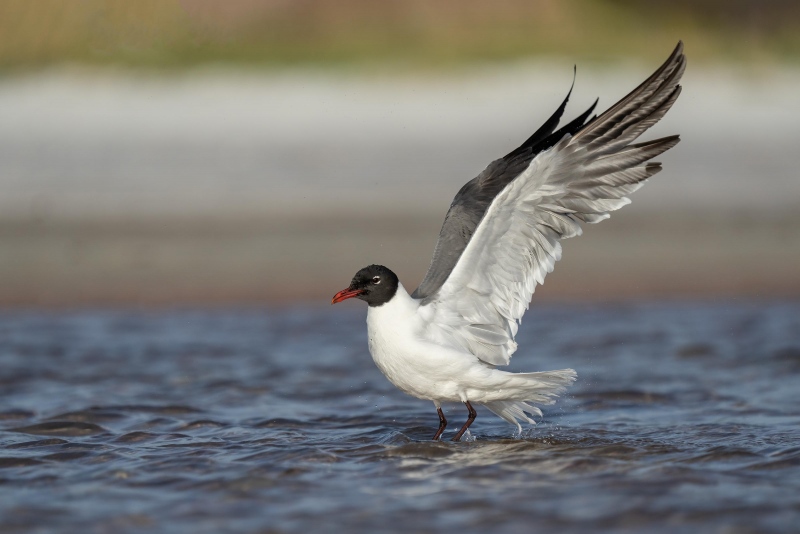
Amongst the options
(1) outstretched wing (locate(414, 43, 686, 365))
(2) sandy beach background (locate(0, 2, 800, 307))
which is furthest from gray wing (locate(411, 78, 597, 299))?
(2) sandy beach background (locate(0, 2, 800, 307))

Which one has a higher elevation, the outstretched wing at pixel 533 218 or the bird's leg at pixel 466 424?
the outstretched wing at pixel 533 218

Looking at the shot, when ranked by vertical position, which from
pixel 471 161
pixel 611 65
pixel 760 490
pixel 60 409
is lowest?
pixel 760 490

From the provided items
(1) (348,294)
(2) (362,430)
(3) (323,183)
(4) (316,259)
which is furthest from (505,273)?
(3) (323,183)

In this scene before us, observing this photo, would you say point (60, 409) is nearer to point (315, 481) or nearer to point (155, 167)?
point (315, 481)

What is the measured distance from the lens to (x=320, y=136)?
17.8m

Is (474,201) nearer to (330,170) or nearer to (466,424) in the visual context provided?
(466,424)

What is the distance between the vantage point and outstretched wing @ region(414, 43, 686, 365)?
6.73 m

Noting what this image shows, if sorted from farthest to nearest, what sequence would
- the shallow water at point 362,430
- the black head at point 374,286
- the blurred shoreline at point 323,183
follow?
1. the blurred shoreline at point 323,183
2. the black head at point 374,286
3. the shallow water at point 362,430

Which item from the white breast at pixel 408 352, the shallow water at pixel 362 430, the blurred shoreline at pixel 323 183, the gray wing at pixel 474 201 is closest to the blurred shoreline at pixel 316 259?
the blurred shoreline at pixel 323 183

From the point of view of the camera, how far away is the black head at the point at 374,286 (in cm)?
715

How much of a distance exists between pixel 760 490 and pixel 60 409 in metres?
4.73

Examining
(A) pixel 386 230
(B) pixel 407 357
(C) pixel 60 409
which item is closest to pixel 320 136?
(A) pixel 386 230

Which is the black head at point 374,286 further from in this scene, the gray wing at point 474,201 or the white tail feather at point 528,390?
the white tail feather at point 528,390

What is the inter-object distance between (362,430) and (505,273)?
1448 millimetres
